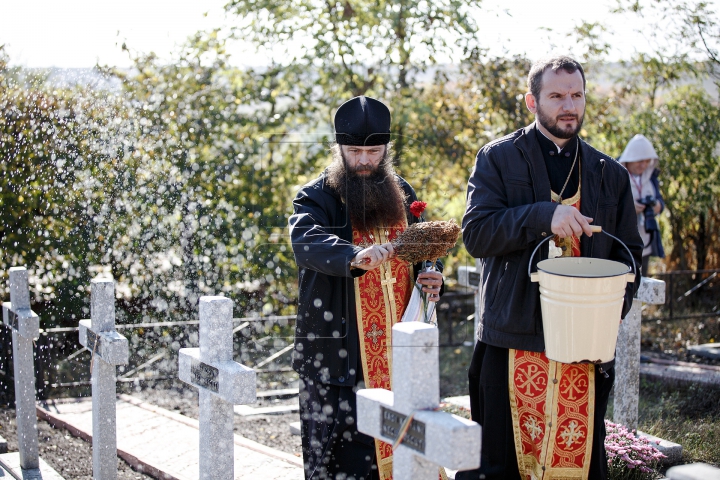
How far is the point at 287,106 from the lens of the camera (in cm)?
855

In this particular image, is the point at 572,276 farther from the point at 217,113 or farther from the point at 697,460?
the point at 217,113

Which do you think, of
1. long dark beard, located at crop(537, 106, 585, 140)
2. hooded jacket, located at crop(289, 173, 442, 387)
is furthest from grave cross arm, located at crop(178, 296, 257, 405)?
long dark beard, located at crop(537, 106, 585, 140)

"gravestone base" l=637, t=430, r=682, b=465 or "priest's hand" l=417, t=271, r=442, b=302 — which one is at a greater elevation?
"priest's hand" l=417, t=271, r=442, b=302

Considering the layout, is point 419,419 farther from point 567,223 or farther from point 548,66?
point 548,66

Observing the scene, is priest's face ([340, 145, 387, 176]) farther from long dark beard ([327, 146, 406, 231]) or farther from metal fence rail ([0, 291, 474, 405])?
metal fence rail ([0, 291, 474, 405])

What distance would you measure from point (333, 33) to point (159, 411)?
428 cm

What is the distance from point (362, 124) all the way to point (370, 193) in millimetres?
307

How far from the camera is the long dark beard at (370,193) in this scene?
12.2ft

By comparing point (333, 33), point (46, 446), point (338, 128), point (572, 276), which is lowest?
point (46, 446)

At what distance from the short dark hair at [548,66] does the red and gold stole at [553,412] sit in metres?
0.44

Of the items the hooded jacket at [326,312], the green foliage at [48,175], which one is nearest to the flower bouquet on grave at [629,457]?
the hooded jacket at [326,312]

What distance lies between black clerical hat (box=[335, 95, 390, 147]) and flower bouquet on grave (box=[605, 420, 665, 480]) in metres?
2.16

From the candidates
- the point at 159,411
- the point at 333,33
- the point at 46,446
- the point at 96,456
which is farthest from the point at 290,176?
the point at 96,456

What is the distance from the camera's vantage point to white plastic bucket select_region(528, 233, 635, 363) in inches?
116
